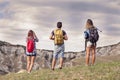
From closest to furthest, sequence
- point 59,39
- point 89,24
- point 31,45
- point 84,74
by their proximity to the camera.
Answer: point 84,74 → point 89,24 → point 59,39 → point 31,45

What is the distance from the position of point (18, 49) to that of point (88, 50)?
127 meters

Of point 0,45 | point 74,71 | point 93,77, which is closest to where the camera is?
point 93,77

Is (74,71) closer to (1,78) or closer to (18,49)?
(1,78)

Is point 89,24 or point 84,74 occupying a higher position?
point 89,24

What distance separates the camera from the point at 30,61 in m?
24.0

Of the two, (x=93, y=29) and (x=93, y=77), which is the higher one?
(x=93, y=29)

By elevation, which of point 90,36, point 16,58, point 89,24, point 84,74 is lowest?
point 84,74

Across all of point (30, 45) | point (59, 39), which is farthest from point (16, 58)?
point (59, 39)

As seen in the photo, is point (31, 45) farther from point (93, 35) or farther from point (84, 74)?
point (84, 74)

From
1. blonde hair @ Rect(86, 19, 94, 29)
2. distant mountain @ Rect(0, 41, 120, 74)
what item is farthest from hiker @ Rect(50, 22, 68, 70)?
distant mountain @ Rect(0, 41, 120, 74)

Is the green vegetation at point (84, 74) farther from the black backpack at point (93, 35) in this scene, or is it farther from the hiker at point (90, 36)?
the black backpack at point (93, 35)

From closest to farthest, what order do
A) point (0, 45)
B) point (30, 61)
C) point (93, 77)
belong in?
point (93, 77) → point (30, 61) → point (0, 45)

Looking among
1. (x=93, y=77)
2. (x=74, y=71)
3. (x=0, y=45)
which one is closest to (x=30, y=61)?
(x=74, y=71)

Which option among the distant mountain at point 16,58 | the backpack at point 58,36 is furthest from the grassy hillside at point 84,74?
the distant mountain at point 16,58
